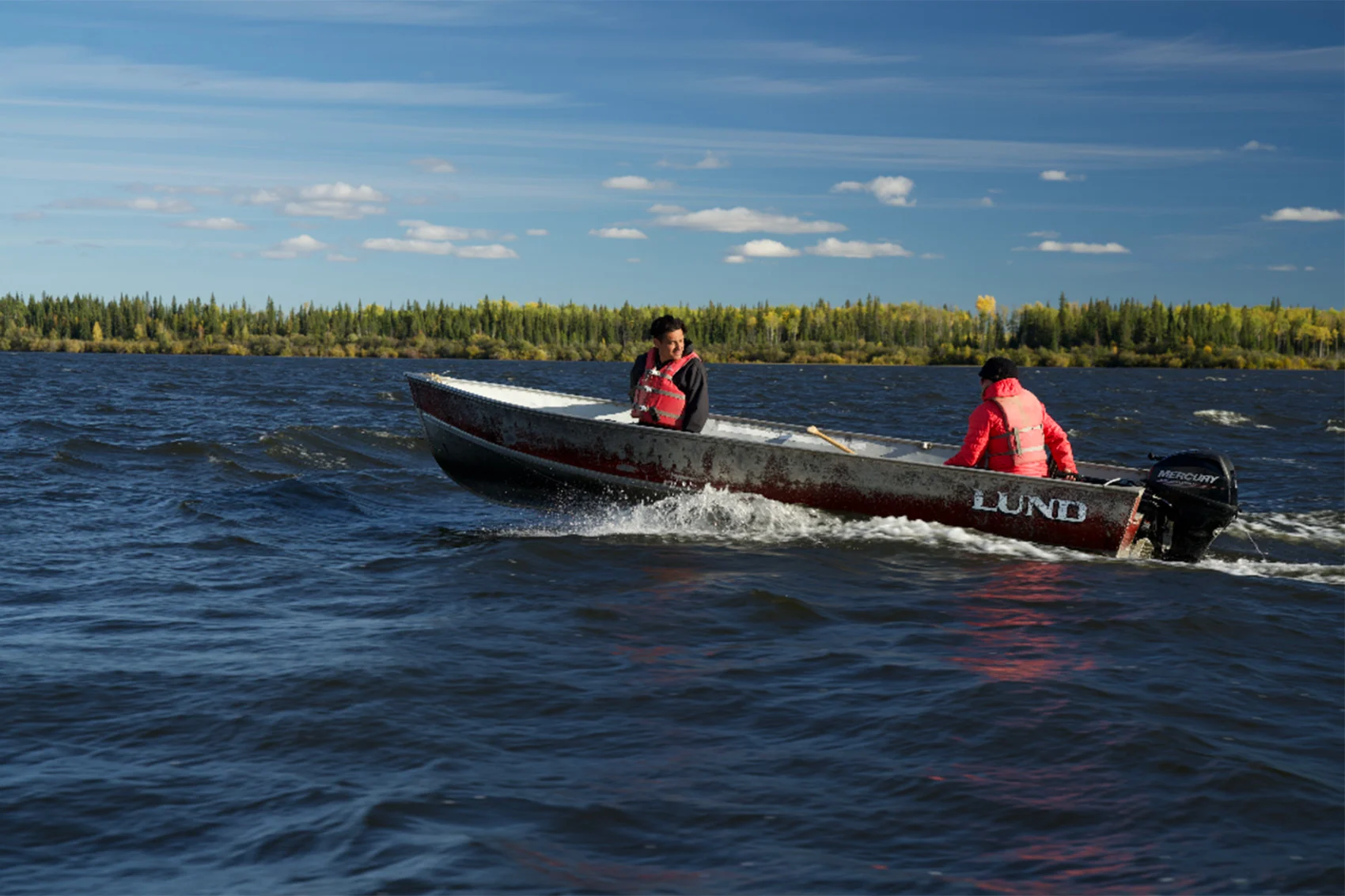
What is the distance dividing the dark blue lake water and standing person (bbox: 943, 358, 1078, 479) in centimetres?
79

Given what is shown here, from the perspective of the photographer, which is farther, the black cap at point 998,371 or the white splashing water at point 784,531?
the white splashing water at point 784,531

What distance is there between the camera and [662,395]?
12.3 meters

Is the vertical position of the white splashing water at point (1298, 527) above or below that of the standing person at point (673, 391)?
below

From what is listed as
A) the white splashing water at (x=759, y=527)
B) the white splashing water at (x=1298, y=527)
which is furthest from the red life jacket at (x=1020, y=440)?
the white splashing water at (x=1298, y=527)

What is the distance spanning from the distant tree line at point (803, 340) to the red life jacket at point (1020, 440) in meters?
152

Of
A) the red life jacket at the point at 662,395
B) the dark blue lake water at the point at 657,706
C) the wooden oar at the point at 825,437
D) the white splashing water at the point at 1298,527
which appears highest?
the red life jacket at the point at 662,395

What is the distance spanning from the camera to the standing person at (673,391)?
12.2 m

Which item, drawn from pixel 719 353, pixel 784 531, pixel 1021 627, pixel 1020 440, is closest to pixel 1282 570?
pixel 1020 440

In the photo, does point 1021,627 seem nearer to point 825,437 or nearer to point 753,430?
point 825,437

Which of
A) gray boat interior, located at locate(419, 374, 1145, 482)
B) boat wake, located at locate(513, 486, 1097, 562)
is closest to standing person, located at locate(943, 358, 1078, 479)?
boat wake, located at locate(513, 486, 1097, 562)

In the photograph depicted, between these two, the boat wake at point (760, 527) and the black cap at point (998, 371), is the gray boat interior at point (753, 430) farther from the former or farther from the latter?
the black cap at point (998, 371)

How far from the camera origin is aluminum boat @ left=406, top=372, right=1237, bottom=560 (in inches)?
420

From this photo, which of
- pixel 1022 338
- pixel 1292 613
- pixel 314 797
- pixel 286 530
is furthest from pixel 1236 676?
pixel 1022 338

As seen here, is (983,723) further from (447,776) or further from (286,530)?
(286,530)
